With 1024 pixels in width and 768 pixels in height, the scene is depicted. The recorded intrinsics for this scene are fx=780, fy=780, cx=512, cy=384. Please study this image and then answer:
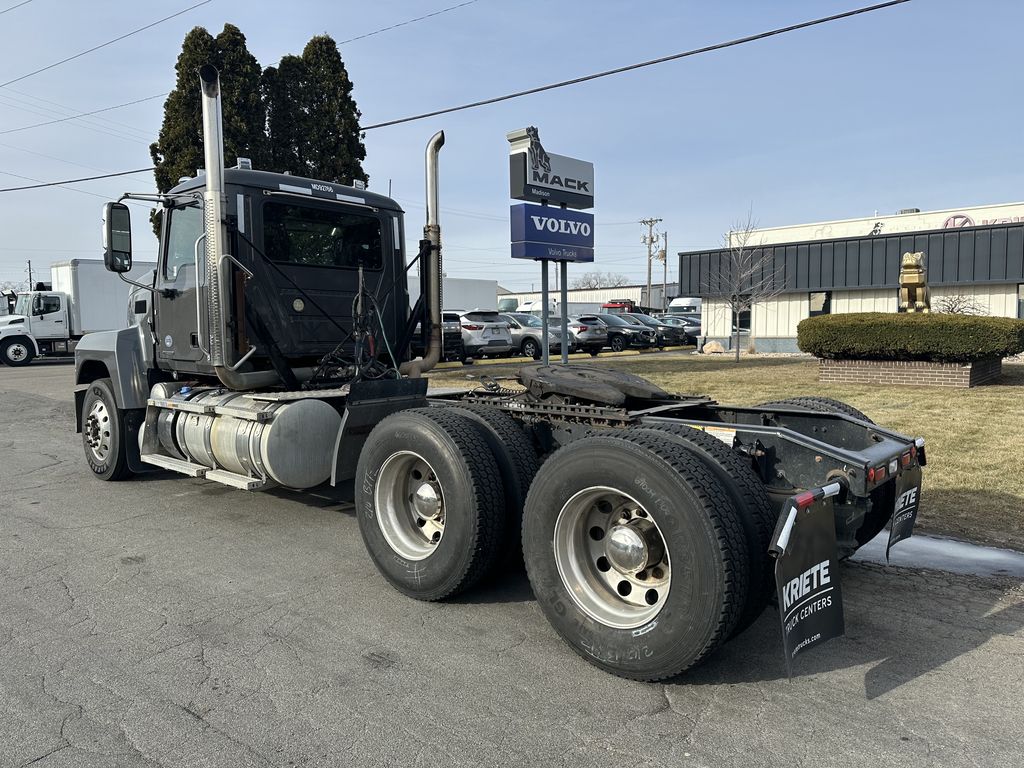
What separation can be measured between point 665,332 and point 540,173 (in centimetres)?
1953

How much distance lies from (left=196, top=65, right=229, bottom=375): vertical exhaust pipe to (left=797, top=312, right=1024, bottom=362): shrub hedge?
40.4 ft

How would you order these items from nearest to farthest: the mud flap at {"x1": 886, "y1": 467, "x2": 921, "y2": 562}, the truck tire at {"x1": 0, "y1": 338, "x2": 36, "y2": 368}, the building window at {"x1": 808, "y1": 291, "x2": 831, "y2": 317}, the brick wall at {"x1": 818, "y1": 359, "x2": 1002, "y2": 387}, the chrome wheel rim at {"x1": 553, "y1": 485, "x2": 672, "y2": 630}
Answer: the chrome wheel rim at {"x1": 553, "y1": 485, "x2": 672, "y2": 630} < the mud flap at {"x1": 886, "y1": 467, "x2": 921, "y2": 562} < the brick wall at {"x1": 818, "y1": 359, "x2": 1002, "y2": 387} < the building window at {"x1": 808, "y1": 291, "x2": 831, "y2": 317} < the truck tire at {"x1": 0, "y1": 338, "x2": 36, "y2": 368}

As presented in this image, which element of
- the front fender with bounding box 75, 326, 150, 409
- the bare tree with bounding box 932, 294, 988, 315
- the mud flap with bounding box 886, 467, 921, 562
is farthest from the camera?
the bare tree with bounding box 932, 294, 988, 315

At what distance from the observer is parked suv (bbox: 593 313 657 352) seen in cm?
2942

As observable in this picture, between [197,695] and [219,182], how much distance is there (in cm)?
392

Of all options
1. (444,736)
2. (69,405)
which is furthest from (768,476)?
(69,405)

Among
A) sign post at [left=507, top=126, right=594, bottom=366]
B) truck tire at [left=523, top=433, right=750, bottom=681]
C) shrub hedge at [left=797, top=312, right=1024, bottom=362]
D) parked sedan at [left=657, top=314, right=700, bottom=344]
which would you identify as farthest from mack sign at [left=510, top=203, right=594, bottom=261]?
parked sedan at [left=657, top=314, right=700, bottom=344]

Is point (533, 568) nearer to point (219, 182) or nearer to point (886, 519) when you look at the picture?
point (886, 519)

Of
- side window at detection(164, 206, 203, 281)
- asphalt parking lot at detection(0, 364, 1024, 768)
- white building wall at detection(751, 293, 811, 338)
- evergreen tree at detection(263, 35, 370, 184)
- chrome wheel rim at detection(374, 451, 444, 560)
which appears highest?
evergreen tree at detection(263, 35, 370, 184)

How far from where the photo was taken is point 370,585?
4.69m

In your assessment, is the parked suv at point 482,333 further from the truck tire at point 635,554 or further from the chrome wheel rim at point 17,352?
the truck tire at point 635,554

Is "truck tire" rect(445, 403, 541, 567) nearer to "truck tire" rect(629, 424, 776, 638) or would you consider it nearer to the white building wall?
"truck tire" rect(629, 424, 776, 638)

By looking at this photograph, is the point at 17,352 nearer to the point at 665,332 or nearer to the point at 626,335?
the point at 626,335

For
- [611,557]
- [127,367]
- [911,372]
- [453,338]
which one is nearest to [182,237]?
[127,367]
